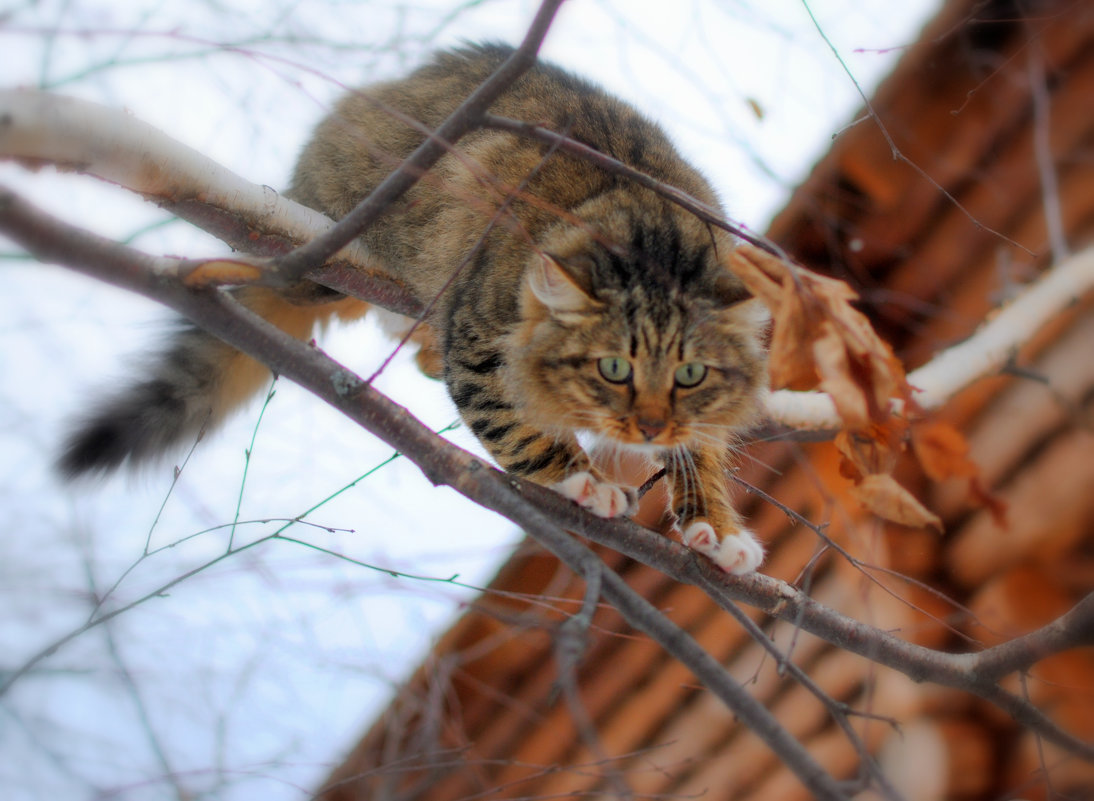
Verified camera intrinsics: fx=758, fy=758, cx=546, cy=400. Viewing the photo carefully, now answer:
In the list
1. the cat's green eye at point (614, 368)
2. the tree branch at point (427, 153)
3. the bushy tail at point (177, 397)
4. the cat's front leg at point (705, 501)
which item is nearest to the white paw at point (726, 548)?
the cat's front leg at point (705, 501)

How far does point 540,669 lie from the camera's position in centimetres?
189

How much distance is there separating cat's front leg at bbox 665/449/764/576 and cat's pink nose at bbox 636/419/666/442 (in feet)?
0.28

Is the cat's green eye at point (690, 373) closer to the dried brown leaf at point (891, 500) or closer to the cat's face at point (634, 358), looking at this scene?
the cat's face at point (634, 358)

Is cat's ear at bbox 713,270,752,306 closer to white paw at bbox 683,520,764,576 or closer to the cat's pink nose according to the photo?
the cat's pink nose

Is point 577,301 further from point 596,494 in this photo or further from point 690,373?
point 596,494

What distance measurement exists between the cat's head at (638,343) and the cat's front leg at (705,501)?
0.11 m

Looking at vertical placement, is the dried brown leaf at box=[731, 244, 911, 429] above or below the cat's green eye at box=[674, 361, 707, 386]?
below

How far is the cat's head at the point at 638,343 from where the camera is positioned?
1.45 metres

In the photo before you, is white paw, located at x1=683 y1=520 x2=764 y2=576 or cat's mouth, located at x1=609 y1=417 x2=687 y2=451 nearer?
white paw, located at x1=683 y1=520 x2=764 y2=576

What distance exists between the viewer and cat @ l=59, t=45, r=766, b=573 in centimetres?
146

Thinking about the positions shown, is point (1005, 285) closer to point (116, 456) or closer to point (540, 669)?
point (540, 669)

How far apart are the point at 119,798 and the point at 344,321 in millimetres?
1341

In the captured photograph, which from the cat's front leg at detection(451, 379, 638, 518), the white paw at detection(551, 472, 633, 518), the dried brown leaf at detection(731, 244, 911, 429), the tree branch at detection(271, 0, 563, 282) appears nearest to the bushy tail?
the cat's front leg at detection(451, 379, 638, 518)

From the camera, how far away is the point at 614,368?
1.48 metres
